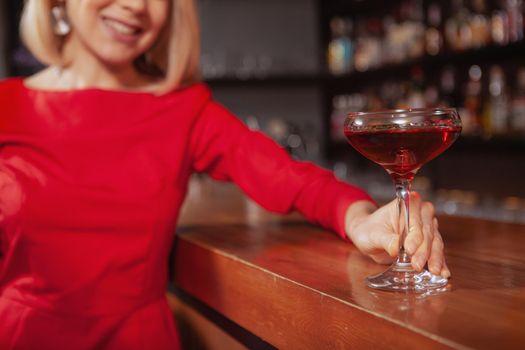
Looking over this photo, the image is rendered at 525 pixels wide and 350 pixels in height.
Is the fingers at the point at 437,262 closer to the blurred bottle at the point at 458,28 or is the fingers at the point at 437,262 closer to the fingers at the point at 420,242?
the fingers at the point at 420,242

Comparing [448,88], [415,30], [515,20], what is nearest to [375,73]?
[415,30]

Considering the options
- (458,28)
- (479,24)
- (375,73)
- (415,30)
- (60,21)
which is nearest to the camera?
(60,21)

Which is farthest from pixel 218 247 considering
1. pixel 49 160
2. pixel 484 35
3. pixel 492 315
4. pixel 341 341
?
pixel 484 35

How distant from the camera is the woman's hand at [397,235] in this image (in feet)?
2.77

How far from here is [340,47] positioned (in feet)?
14.7

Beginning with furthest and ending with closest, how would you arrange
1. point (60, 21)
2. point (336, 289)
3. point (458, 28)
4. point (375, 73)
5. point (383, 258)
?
1. point (375, 73)
2. point (458, 28)
3. point (60, 21)
4. point (383, 258)
5. point (336, 289)

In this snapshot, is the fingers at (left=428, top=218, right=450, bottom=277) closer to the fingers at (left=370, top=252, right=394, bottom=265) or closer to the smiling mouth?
the fingers at (left=370, top=252, right=394, bottom=265)

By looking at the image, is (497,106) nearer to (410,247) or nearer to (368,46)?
(368,46)

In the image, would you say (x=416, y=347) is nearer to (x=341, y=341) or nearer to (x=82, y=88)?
(x=341, y=341)

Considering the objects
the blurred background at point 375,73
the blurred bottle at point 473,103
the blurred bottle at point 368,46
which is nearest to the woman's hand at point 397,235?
the blurred background at point 375,73

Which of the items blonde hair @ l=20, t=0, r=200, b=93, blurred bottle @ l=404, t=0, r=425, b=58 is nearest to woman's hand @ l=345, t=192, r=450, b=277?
blonde hair @ l=20, t=0, r=200, b=93

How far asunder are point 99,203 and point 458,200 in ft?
7.87

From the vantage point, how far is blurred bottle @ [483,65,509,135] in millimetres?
3102

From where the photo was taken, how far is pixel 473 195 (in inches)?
132
